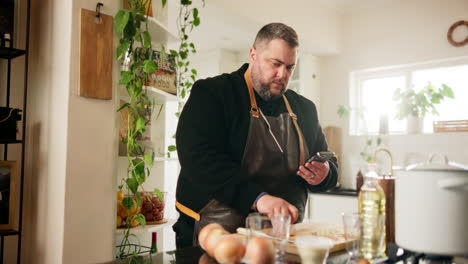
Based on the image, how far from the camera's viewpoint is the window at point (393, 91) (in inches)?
149

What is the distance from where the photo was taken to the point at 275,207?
1352 mm

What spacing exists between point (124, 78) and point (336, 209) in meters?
2.49

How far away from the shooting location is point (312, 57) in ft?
14.4

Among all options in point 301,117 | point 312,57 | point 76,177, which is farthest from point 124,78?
point 312,57

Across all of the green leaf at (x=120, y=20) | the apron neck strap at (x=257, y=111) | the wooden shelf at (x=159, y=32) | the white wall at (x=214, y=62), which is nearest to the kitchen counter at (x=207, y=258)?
the apron neck strap at (x=257, y=111)

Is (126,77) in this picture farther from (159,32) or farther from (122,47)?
(159,32)

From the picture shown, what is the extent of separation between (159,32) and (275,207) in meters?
1.41

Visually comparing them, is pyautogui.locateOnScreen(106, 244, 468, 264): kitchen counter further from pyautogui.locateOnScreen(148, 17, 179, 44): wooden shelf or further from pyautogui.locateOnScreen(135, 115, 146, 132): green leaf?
pyautogui.locateOnScreen(148, 17, 179, 44): wooden shelf

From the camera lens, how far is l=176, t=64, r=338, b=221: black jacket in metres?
1.54

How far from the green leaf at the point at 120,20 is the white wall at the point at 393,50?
2945mm

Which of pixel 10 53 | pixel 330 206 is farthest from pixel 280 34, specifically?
pixel 330 206

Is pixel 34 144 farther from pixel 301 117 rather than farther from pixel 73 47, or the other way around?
pixel 301 117

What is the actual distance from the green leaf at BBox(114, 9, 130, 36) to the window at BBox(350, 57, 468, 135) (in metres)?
2.89

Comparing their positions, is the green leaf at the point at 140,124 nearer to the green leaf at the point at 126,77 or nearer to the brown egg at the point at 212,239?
the green leaf at the point at 126,77
